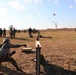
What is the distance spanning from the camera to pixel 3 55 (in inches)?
401

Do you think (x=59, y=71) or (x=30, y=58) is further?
(x=30, y=58)

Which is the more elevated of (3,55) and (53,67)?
(3,55)

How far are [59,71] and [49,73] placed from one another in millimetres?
553

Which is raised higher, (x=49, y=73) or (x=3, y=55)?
(x=3, y=55)

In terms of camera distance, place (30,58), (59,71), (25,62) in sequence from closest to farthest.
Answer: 1. (59,71)
2. (25,62)
3. (30,58)

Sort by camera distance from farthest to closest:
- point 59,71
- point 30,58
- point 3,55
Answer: point 30,58 → point 59,71 → point 3,55

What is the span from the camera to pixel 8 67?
11695 millimetres

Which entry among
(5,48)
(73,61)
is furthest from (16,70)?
(73,61)

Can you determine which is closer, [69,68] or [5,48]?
[5,48]

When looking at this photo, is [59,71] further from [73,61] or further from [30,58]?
[30,58]

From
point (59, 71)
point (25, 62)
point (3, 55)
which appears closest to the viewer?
point (3, 55)

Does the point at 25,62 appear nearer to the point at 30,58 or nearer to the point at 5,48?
the point at 30,58

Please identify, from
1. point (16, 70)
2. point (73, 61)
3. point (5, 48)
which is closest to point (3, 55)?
point (5, 48)

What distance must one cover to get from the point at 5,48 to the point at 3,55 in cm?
29
